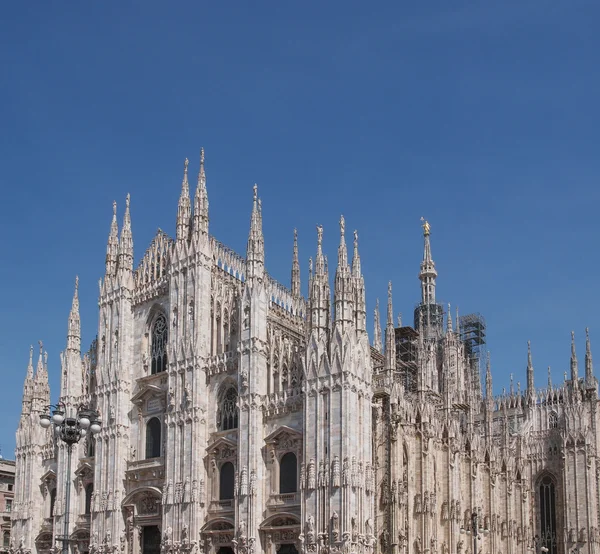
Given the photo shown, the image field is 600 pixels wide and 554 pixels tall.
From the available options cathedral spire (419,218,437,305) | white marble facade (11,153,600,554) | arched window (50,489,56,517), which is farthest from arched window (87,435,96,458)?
cathedral spire (419,218,437,305)

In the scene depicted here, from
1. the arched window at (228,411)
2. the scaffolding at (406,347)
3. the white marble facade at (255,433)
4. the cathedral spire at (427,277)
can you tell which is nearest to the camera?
the white marble facade at (255,433)

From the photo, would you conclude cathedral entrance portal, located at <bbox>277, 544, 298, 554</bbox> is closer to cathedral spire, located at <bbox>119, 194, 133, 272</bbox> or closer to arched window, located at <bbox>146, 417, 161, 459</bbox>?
arched window, located at <bbox>146, 417, 161, 459</bbox>

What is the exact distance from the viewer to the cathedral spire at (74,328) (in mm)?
68062

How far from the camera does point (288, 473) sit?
52.8 meters

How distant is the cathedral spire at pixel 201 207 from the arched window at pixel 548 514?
4020 cm

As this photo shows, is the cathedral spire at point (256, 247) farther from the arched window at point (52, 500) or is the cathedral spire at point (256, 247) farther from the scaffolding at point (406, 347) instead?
the arched window at point (52, 500)

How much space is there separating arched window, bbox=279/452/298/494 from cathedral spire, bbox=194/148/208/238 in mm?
16484

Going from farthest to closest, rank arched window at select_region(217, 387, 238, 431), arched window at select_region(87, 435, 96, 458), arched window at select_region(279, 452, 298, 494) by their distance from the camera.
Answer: arched window at select_region(87, 435, 96, 458) → arched window at select_region(217, 387, 238, 431) → arched window at select_region(279, 452, 298, 494)

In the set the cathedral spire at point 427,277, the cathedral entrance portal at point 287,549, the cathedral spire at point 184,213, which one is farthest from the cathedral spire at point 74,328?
the cathedral spire at point 427,277

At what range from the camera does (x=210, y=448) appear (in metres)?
56.3

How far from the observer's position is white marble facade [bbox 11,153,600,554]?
168 ft

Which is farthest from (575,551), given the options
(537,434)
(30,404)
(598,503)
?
(30,404)

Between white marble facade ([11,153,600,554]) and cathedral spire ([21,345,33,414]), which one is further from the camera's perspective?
cathedral spire ([21,345,33,414])

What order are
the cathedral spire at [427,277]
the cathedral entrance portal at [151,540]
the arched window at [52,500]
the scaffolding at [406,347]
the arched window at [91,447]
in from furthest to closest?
1. the cathedral spire at [427,277]
2. the scaffolding at [406,347]
3. the arched window at [52,500]
4. the arched window at [91,447]
5. the cathedral entrance portal at [151,540]
